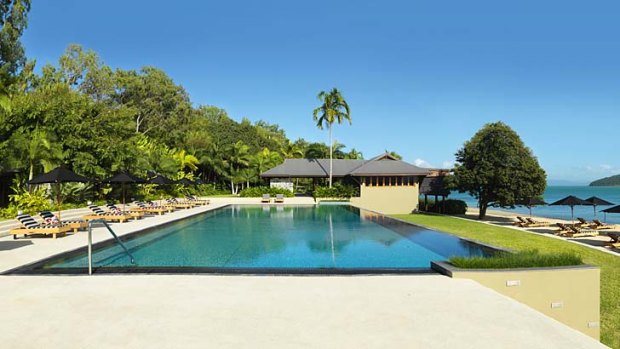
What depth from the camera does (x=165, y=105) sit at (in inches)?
1950

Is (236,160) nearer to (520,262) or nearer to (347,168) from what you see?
(347,168)

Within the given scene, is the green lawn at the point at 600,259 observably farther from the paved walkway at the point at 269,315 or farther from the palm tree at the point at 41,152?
the palm tree at the point at 41,152

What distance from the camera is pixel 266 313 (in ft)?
17.0

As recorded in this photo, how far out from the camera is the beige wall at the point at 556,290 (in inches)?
271

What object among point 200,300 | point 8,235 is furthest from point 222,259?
point 8,235

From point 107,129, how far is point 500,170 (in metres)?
25.5

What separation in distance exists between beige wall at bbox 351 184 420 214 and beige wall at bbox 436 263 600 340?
2375 centimetres

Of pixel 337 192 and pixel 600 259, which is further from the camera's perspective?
pixel 337 192

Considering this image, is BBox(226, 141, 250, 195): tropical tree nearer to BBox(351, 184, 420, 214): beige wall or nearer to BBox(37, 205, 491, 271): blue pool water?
BBox(351, 184, 420, 214): beige wall

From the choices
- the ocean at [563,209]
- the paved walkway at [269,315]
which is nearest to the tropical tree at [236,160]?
the ocean at [563,209]

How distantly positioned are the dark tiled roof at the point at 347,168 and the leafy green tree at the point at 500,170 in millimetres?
4023

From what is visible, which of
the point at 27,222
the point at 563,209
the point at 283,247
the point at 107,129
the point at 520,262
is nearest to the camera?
the point at 520,262

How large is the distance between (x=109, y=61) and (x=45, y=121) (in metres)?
28.2

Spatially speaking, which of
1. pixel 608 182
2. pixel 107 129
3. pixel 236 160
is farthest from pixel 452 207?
pixel 608 182
